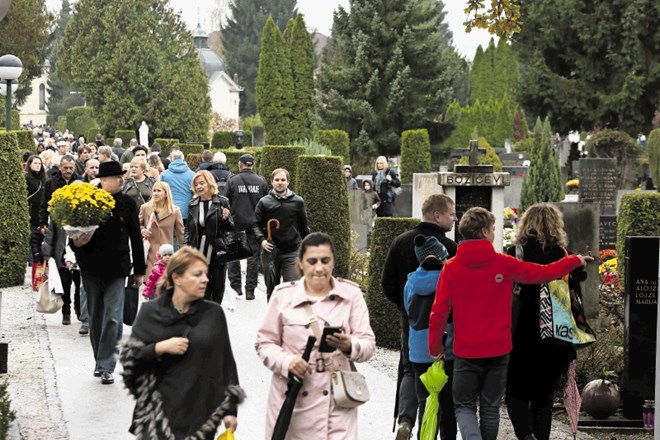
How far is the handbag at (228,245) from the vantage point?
13016 millimetres

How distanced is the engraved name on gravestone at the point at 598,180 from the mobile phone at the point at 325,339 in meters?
24.9

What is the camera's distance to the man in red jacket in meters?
8.03

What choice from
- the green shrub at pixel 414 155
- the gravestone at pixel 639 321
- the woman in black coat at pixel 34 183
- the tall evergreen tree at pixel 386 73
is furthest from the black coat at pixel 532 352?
the tall evergreen tree at pixel 386 73

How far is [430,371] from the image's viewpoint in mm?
8375

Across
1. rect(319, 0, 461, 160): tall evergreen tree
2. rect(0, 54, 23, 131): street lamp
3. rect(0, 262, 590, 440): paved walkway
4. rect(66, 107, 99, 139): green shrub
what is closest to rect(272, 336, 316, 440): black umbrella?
rect(0, 262, 590, 440): paved walkway

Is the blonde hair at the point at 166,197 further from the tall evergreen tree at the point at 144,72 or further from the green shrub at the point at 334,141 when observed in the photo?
the tall evergreen tree at the point at 144,72

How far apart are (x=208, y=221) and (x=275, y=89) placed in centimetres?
4592

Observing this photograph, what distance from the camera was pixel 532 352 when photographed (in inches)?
343

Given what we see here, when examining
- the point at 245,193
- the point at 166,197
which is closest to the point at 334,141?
the point at 245,193

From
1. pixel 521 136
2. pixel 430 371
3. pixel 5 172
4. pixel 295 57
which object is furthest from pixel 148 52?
pixel 430 371

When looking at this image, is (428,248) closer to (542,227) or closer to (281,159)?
A: (542,227)

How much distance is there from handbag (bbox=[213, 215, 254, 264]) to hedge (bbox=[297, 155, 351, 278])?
5.35 m

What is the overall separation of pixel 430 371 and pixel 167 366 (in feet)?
7.66

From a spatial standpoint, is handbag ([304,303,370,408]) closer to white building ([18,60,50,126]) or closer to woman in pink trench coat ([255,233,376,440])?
woman in pink trench coat ([255,233,376,440])
